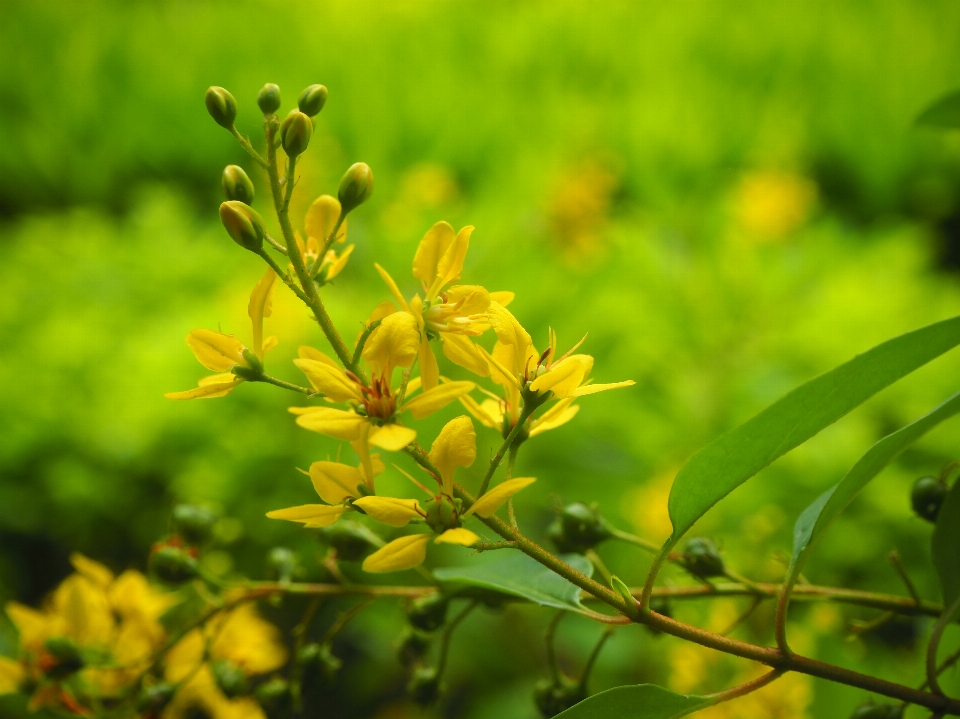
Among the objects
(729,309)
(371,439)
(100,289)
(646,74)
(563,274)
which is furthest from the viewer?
(646,74)

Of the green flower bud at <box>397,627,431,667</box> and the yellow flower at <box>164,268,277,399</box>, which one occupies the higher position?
the yellow flower at <box>164,268,277,399</box>

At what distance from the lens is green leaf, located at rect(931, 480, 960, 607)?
377 mm

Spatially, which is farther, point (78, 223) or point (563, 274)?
point (78, 223)

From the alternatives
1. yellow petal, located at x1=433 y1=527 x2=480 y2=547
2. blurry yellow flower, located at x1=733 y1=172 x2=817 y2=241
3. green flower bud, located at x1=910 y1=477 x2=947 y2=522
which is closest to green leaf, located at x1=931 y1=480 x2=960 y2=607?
green flower bud, located at x1=910 y1=477 x2=947 y2=522

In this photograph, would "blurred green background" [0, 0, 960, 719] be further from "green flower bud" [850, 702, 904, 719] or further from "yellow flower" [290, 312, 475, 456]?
"yellow flower" [290, 312, 475, 456]

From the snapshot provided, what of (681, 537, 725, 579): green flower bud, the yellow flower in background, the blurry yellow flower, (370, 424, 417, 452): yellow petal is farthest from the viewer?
the blurry yellow flower

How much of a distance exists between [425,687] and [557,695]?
87 mm

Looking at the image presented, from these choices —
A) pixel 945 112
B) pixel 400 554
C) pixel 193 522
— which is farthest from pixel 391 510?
pixel 945 112

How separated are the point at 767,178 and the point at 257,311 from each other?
1747 millimetres

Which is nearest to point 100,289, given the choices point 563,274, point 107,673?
point 563,274

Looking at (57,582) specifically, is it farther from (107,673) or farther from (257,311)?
(257,311)

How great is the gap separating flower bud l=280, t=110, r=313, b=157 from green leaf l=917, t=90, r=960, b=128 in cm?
39

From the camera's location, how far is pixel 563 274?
4.93ft

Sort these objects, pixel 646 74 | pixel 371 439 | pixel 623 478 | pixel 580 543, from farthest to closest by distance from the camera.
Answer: pixel 646 74 < pixel 623 478 < pixel 580 543 < pixel 371 439
